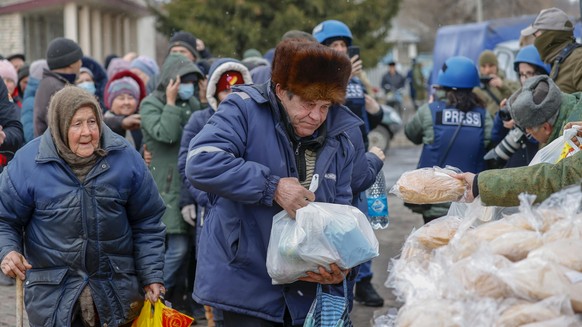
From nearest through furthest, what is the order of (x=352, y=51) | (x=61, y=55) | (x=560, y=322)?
(x=560, y=322) < (x=352, y=51) < (x=61, y=55)

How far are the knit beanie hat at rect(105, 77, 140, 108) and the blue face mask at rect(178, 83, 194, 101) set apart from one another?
1.96 ft

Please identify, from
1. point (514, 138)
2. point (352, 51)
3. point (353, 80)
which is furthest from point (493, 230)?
point (352, 51)

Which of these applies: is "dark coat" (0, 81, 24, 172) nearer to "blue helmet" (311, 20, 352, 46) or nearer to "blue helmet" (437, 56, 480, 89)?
"blue helmet" (311, 20, 352, 46)

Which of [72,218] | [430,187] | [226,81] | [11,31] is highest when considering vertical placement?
[226,81]

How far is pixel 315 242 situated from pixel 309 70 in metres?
0.77

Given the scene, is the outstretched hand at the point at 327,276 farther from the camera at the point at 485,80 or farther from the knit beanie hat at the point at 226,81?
the camera at the point at 485,80

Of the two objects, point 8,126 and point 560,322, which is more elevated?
point 560,322

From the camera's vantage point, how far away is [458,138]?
7289mm

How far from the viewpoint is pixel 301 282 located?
4246 millimetres

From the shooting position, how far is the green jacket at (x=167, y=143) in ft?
23.2

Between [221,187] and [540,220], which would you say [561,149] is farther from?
[221,187]

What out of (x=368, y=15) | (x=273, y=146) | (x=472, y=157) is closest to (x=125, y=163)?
(x=273, y=146)

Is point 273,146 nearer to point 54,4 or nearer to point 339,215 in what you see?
point 339,215

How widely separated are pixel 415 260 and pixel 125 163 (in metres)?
1.81
